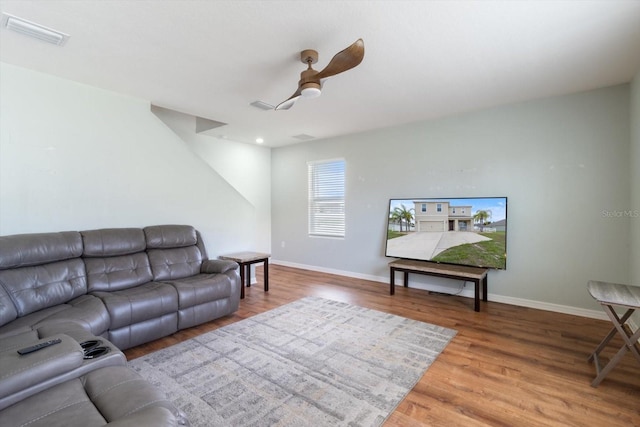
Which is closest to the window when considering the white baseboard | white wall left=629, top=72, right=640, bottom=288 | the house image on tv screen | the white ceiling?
the white baseboard

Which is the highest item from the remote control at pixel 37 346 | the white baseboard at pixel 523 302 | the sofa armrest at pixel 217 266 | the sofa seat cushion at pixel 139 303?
the remote control at pixel 37 346

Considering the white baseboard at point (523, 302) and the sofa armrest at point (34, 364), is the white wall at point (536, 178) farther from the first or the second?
the sofa armrest at point (34, 364)

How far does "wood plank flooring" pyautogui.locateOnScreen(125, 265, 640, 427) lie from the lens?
1829 millimetres

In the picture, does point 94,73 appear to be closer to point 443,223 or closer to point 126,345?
point 126,345

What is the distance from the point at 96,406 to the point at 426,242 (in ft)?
13.4

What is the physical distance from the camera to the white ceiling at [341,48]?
197 centimetres

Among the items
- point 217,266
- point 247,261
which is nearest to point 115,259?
point 217,266

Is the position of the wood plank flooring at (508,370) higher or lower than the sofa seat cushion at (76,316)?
lower

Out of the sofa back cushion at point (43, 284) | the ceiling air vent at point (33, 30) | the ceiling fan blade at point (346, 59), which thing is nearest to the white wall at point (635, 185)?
the ceiling fan blade at point (346, 59)

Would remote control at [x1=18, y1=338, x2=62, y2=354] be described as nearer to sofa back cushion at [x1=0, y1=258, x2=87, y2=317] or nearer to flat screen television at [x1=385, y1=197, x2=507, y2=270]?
sofa back cushion at [x1=0, y1=258, x2=87, y2=317]

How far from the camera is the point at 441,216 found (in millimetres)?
4324

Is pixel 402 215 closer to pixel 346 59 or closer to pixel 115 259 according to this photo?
pixel 346 59

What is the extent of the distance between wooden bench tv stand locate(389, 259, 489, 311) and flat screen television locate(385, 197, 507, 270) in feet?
0.43

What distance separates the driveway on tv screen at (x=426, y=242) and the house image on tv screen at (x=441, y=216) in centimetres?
7
